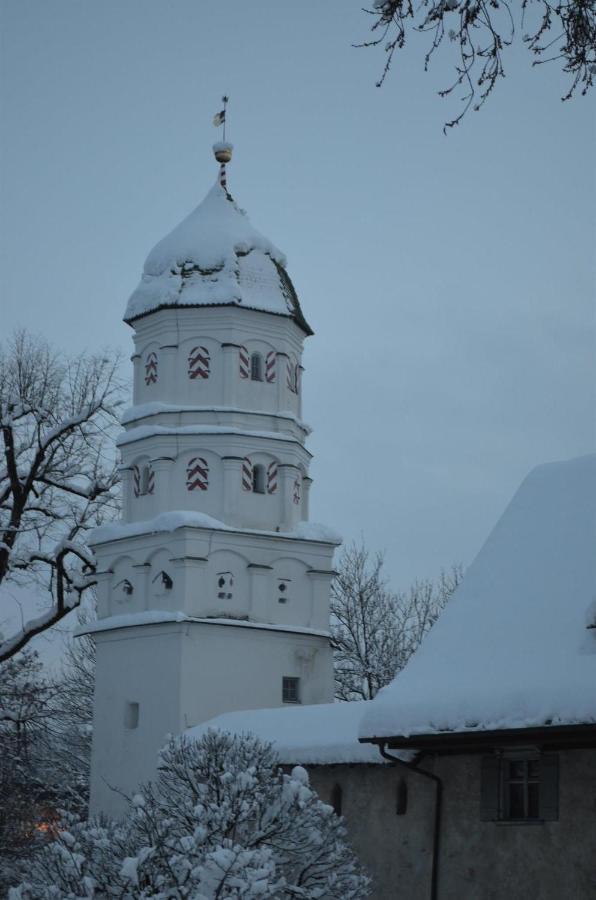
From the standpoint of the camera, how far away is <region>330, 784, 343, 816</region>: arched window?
20.8 meters

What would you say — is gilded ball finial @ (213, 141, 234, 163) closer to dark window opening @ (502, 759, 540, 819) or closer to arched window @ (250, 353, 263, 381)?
arched window @ (250, 353, 263, 381)

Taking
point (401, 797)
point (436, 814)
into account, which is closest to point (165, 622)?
point (401, 797)

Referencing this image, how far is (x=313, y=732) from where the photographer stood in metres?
22.4

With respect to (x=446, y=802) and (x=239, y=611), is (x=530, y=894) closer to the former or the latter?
A: (x=446, y=802)

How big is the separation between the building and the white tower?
11622 millimetres

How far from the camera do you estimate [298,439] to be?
35.5m

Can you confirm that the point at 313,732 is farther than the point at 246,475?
No

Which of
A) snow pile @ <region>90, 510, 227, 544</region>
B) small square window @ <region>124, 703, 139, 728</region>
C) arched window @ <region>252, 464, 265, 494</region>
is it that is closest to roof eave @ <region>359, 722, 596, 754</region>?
snow pile @ <region>90, 510, 227, 544</region>

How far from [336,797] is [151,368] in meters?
16.6

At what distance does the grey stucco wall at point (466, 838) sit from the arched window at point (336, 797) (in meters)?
0.09

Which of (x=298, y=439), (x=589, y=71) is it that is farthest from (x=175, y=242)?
(x=589, y=71)

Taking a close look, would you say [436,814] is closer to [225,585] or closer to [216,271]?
[225,585]

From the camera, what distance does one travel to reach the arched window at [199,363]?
3494cm

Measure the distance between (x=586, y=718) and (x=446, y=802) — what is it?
342cm
